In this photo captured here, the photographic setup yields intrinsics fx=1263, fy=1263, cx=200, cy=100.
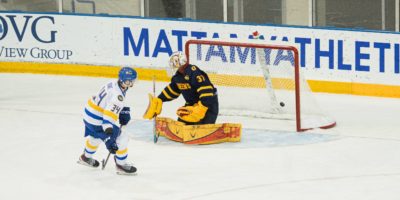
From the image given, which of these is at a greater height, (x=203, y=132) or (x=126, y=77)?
(x=126, y=77)

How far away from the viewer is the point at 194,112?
44.9ft

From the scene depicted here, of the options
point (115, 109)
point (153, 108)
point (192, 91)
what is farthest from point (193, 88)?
point (115, 109)

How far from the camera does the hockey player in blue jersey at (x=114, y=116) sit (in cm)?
1201

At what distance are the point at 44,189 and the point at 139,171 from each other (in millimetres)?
1075

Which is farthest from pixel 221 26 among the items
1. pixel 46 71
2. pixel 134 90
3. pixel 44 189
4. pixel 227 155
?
pixel 44 189

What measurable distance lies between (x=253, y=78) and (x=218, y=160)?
90.0 inches

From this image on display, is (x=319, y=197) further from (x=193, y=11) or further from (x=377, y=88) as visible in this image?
(x=193, y=11)

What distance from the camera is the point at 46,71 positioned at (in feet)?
59.9

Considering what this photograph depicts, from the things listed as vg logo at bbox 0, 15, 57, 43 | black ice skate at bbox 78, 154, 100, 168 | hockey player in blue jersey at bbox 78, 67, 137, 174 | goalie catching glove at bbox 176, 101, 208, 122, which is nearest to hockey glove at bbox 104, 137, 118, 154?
hockey player in blue jersey at bbox 78, 67, 137, 174

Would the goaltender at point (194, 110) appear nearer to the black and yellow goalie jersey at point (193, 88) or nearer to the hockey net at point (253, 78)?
the black and yellow goalie jersey at point (193, 88)

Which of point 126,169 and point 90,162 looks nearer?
point 126,169

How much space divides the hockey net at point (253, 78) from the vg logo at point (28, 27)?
365 centimetres

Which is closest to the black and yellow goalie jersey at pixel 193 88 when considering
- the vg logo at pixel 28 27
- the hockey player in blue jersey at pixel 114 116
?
the hockey player in blue jersey at pixel 114 116

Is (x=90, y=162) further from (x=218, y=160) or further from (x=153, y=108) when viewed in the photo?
(x=218, y=160)
